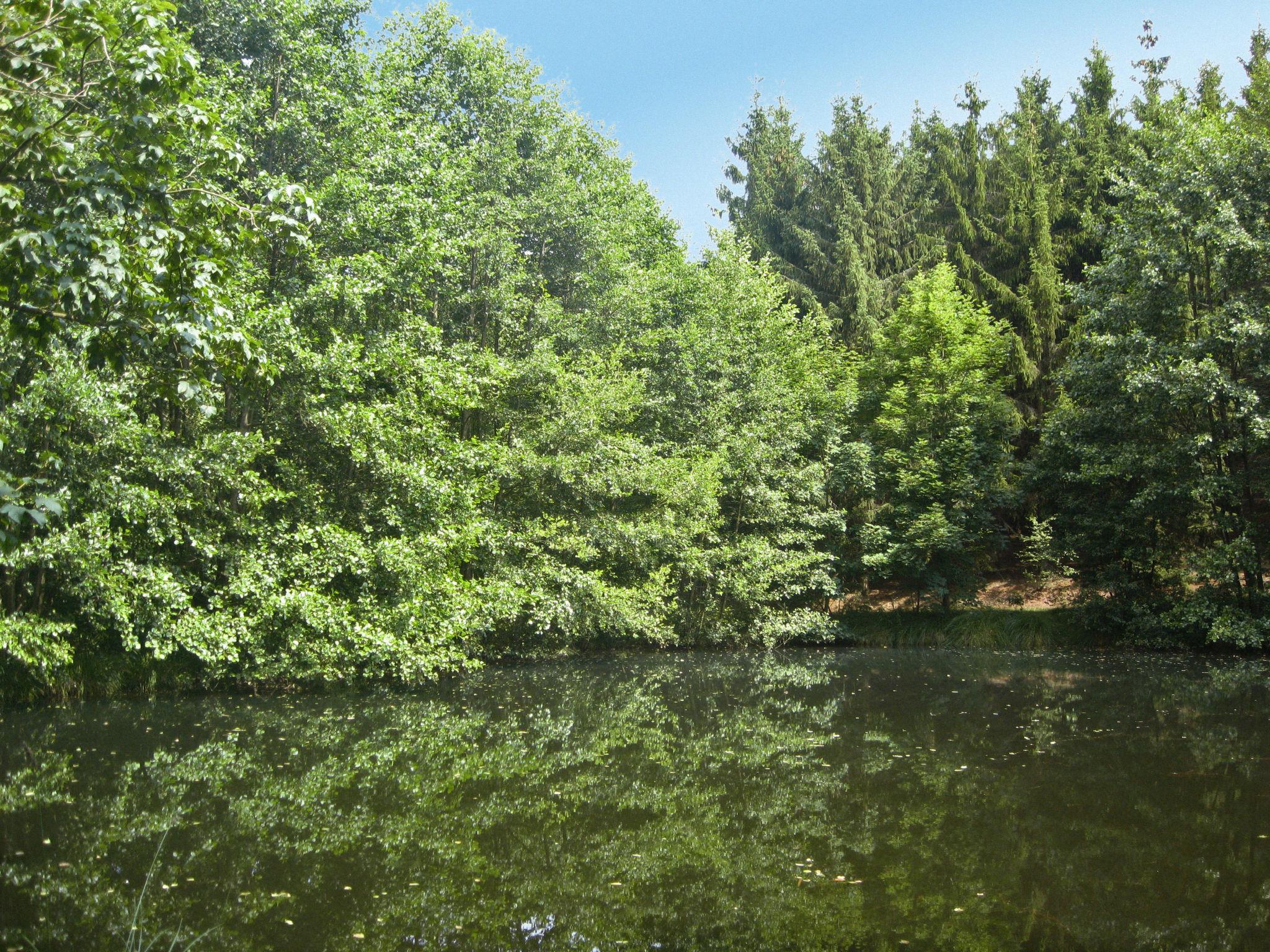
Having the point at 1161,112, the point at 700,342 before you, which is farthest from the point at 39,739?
the point at 1161,112

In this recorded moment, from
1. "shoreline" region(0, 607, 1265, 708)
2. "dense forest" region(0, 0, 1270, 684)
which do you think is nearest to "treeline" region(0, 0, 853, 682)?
"dense forest" region(0, 0, 1270, 684)

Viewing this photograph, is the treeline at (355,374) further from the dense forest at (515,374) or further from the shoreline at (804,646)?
the shoreline at (804,646)

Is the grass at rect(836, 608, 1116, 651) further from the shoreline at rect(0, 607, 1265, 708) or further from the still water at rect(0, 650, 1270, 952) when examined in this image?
the still water at rect(0, 650, 1270, 952)

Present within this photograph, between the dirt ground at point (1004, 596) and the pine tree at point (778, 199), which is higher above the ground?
the pine tree at point (778, 199)

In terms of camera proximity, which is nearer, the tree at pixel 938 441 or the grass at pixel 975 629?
the grass at pixel 975 629

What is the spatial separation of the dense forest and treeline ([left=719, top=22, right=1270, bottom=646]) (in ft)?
0.45

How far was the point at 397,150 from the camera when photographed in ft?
65.7

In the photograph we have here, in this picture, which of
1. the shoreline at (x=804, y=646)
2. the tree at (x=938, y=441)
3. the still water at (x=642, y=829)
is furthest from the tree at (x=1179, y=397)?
the still water at (x=642, y=829)

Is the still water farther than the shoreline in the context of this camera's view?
No

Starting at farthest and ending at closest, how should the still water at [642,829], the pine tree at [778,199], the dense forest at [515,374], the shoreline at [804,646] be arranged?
the pine tree at [778,199]
the shoreline at [804,646]
the dense forest at [515,374]
the still water at [642,829]

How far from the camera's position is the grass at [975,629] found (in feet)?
81.5

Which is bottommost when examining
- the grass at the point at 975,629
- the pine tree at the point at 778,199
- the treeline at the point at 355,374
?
the grass at the point at 975,629

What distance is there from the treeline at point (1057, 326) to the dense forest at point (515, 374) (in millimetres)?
138

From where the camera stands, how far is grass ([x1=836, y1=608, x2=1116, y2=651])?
2484 cm
